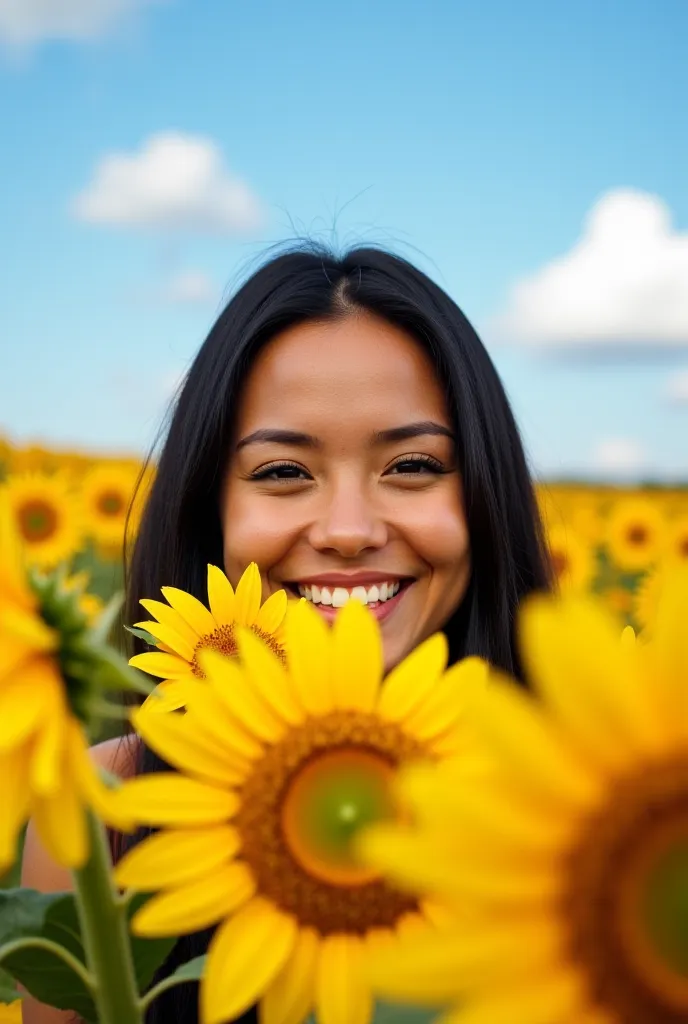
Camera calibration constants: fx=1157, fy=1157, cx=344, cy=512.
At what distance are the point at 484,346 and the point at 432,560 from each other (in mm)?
897

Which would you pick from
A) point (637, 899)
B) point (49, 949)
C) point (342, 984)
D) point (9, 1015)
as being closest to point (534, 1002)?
point (637, 899)

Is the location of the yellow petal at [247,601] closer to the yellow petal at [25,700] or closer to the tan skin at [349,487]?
the yellow petal at [25,700]

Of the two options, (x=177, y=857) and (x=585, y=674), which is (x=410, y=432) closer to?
(x=177, y=857)

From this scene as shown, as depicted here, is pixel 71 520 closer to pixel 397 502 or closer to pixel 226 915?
pixel 397 502

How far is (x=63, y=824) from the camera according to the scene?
66cm

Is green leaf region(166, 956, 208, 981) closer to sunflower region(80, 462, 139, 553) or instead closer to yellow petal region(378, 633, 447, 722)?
yellow petal region(378, 633, 447, 722)

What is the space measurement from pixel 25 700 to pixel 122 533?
6981 mm

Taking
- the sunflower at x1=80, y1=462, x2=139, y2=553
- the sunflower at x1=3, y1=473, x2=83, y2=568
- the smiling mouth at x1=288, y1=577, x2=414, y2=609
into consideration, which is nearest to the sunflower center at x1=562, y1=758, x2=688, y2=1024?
the smiling mouth at x1=288, y1=577, x2=414, y2=609

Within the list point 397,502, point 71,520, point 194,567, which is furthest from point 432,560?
point 71,520

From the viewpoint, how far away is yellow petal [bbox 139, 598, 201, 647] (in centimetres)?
141

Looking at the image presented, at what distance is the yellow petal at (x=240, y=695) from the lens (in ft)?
2.56

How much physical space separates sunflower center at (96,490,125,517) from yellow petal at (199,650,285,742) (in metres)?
6.92

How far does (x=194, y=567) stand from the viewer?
3.05 m

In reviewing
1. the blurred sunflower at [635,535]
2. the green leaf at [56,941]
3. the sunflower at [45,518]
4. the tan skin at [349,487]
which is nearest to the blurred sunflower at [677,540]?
the blurred sunflower at [635,535]
